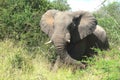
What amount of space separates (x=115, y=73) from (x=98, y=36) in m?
8.22

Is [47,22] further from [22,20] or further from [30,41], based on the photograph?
[30,41]

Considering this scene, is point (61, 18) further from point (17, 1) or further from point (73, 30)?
point (17, 1)

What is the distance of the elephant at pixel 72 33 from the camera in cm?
1253

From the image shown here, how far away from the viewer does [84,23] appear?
13844mm

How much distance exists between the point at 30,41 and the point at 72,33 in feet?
4.06

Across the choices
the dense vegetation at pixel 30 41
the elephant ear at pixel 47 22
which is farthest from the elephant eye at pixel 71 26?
the dense vegetation at pixel 30 41

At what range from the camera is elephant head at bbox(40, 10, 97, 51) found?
1256 cm

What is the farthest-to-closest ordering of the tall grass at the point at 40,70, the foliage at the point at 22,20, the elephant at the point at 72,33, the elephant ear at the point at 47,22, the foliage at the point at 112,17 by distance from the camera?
the elephant ear at the point at 47,22
the foliage at the point at 22,20
the elephant at the point at 72,33
the foliage at the point at 112,17
the tall grass at the point at 40,70

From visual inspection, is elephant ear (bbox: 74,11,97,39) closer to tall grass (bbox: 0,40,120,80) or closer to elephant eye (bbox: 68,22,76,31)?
elephant eye (bbox: 68,22,76,31)

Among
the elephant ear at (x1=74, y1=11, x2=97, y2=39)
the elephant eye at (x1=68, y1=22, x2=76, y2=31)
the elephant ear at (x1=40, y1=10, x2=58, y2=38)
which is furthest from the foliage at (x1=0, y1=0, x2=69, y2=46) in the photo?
the elephant ear at (x1=74, y1=11, x2=97, y2=39)

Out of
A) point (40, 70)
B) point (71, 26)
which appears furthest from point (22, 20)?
point (40, 70)

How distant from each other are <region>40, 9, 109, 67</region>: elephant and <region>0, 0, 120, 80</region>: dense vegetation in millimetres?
354

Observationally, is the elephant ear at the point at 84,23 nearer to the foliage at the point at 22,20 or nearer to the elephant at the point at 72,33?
the elephant at the point at 72,33

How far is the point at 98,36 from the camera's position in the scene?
14.5 meters
